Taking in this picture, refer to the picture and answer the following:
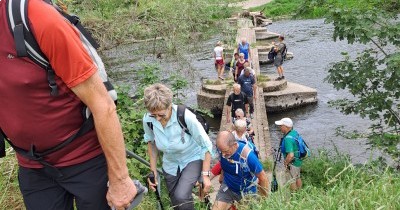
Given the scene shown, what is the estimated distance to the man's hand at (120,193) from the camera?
200 cm

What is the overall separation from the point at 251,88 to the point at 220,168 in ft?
24.5

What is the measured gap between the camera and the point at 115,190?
2.01m

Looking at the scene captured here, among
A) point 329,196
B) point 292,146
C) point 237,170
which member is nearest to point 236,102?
point 292,146

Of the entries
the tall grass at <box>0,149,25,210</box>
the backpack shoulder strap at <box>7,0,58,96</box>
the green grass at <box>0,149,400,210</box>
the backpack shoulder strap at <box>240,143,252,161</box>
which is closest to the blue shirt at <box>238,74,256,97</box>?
the backpack shoulder strap at <box>240,143,252,161</box>

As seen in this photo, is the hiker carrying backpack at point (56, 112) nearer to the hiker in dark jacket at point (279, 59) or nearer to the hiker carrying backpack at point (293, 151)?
the hiker carrying backpack at point (293, 151)

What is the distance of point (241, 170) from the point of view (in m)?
4.70

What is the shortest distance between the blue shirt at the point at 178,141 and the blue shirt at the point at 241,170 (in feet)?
2.54

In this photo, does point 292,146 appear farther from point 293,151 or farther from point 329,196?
point 329,196

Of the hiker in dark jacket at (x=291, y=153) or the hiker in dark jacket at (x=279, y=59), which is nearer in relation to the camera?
the hiker in dark jacket at (x=291, y=153)

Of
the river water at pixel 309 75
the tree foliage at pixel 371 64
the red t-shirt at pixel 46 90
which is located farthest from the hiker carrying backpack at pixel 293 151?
the red t-shirt at pixel 46 90

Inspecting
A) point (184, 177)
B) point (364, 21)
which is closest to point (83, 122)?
point (184, 177)

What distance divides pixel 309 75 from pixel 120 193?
1886 centimetres

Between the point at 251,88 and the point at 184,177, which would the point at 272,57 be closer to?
the point at 251,88

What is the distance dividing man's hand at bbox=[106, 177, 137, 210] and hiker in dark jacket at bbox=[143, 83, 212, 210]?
5.30 ft
